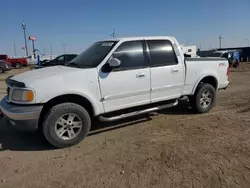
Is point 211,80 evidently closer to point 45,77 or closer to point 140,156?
point 140,156

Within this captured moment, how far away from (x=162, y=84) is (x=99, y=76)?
1525 mm

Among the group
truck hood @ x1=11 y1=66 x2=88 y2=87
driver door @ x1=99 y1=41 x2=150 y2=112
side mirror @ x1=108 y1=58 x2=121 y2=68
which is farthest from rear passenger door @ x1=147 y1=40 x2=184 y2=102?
truck hood @ x1=11 y1=66 x2=88 y2=87

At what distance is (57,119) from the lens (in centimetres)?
407

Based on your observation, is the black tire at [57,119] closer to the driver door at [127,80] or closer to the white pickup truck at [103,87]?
the white pickup truck at [103,87]

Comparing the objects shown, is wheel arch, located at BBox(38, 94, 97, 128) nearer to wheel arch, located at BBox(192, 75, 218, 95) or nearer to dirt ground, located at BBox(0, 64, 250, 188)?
dirt ground, located at BBox(0, 64, 250, 188)

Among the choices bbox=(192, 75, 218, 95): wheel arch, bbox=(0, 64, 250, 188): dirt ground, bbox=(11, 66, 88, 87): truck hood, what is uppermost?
bbox=(11, 66, 88, 87): truck hood

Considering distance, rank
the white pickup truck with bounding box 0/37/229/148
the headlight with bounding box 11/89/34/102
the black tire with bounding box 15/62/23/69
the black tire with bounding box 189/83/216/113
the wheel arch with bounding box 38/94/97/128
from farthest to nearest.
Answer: the black tire with bounding box 15/62/23/69 → the black tire with bounding box 189/83/216/113 → the wheel arch with bounding box 38/94/97/128 → the white pickup truck with bounding box 0/37/229/148 → the headlight with bounding box 11/89/34/102

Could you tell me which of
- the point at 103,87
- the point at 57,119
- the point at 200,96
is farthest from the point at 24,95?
the point at 200,96

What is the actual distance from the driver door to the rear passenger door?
7.3 inches

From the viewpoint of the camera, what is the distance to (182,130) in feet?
16.2

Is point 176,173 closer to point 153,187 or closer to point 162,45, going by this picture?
point 153,187

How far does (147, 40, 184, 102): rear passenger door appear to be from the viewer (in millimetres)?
5056

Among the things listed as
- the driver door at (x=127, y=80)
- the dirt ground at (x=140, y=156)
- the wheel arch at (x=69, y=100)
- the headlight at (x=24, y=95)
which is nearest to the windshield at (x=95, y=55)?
the driver door at (x=127, y=80)

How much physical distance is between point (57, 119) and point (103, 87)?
40.2 inches
